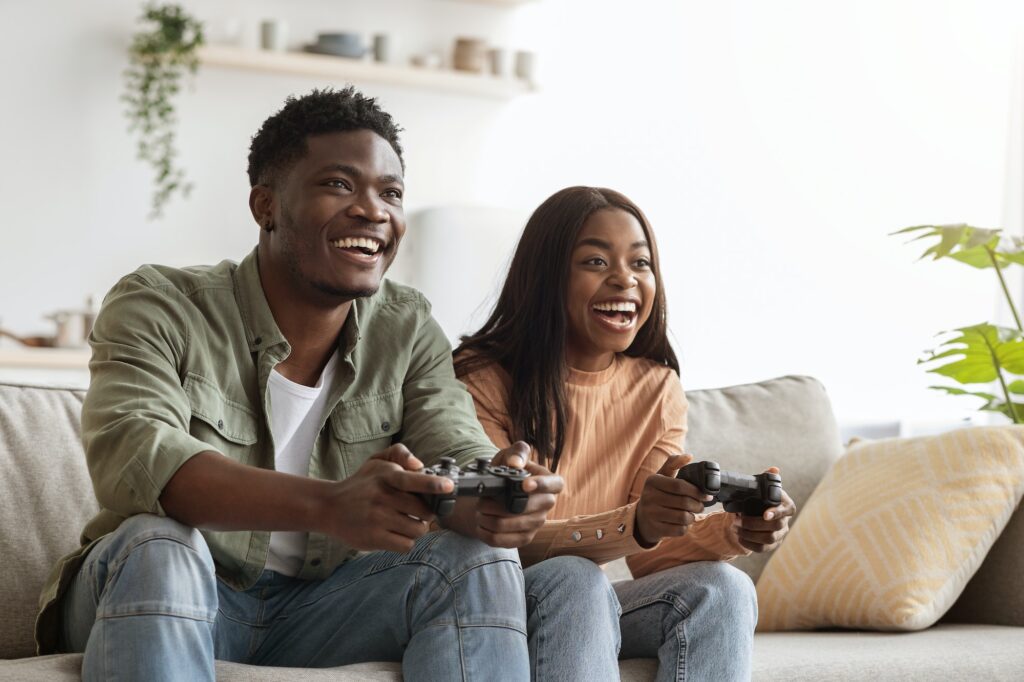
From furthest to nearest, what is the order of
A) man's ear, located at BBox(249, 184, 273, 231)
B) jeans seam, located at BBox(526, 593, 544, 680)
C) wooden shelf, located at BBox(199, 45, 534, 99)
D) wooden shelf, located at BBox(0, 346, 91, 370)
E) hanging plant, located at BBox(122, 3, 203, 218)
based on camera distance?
wooden shelf, located at BBox(199, 45, 534, 99) → hanging plant, located at BBox(122, 3, 203, 218) → wooden shelf, located at BBox(0, 346, 91, 370) → man's ear, located at BBox(249, 184, 273, 231) → jeans seam, located at BBox(526, 593, 544, 680)

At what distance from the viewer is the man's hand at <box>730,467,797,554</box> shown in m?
1.64

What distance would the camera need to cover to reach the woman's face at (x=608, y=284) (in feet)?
6.42

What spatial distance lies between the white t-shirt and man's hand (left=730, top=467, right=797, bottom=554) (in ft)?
1.99

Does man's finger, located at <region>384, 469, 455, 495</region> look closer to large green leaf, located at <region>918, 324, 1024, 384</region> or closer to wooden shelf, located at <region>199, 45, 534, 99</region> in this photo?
large green leaf, located at <region>918, 324, 1024, 384</region>

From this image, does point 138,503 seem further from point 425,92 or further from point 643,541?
point 425,92

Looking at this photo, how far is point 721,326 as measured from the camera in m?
4.51

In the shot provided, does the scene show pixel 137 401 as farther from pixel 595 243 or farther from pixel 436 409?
pixel 595 243

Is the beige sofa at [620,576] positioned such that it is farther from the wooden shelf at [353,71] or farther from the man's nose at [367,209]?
the wooden shelf at [353,71]

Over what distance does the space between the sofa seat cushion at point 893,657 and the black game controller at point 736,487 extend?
0.29m

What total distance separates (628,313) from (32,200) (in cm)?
271

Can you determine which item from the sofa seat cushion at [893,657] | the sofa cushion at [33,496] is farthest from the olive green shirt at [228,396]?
the sofa seat cushion at [893,657]

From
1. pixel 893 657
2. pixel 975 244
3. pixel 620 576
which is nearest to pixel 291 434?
pixel 620 576

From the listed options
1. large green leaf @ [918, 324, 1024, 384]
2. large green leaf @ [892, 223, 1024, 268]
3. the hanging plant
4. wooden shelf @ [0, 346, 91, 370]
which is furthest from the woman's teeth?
the hanging plant

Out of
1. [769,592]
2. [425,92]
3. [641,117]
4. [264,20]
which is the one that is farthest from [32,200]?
[769,592]
